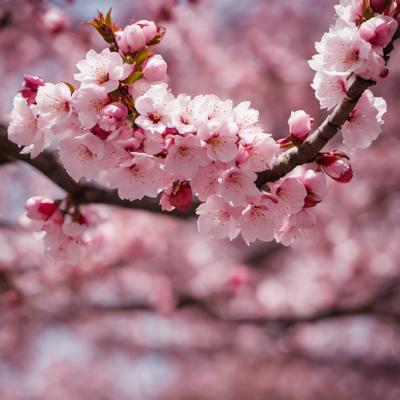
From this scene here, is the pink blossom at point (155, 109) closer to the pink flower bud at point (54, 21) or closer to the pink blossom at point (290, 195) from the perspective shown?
the pink blossom at point (290, 195)

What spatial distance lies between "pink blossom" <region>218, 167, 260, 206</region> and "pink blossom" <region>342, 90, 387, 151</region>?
1.07ft

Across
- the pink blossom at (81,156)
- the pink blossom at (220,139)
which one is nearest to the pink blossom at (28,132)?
the pink blossom at (81,156)

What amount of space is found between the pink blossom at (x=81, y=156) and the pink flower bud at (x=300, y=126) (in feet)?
1.89

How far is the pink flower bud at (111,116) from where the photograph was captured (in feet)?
4.66

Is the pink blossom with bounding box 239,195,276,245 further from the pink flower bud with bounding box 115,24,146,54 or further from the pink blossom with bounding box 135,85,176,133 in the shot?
the pink flower bud with bounding box 115,24,146,54

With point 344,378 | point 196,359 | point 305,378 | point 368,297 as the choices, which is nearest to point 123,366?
point 196,359

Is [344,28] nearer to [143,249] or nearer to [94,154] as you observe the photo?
[94,154]

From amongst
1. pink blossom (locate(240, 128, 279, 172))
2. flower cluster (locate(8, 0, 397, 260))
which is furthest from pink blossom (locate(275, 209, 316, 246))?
pink blossom (locate(240, 128, 279, 172))

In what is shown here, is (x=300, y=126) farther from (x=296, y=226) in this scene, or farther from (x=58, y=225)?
(x=58, y=225)

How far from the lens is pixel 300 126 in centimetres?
157

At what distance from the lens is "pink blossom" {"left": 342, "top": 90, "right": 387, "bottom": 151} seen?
5.05ft

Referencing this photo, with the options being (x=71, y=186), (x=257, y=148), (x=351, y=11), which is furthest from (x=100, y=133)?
(x=351, y=11)

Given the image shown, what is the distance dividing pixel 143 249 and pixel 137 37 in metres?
3.76

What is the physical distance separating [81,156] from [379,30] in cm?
90
